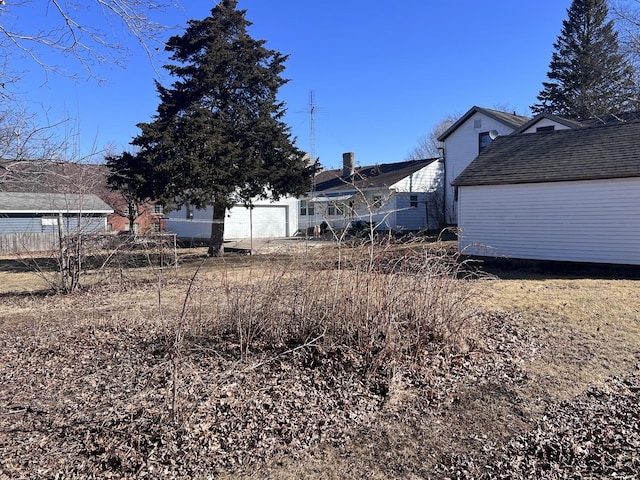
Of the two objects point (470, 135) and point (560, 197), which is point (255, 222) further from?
point (560, 197)

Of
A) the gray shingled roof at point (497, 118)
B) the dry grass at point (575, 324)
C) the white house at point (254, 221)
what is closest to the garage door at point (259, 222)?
the white house at point (254, 221)

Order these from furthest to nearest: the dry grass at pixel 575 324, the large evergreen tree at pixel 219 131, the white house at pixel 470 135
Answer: the white house at pixel 470 135 → the large evergreen tree at pixel 219 131 → the dry grass at pixel 575 324

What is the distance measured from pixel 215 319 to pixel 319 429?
106 inches

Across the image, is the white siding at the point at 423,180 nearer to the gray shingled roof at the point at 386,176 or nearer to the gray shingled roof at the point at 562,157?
the gray shingled roof at the point at 386,176

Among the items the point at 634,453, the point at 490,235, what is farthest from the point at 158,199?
the point at 634,453

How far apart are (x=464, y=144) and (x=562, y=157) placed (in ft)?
42.9

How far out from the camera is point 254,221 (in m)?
31.2


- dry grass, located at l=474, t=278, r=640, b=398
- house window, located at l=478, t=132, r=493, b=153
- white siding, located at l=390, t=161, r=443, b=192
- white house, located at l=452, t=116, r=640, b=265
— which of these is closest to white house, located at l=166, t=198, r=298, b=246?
white siding, located at l=390, t=161, r=443, b=192

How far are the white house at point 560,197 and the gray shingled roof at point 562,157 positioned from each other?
0.02m

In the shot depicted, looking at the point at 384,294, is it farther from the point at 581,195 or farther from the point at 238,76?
the point at 238,76

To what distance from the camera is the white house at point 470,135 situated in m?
26.1

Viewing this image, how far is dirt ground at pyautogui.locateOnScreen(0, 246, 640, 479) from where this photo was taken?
132 inches

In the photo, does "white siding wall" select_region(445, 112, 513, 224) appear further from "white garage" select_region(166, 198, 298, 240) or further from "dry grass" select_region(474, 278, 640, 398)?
"dry grass" select_region(474, 278, 640, 398)

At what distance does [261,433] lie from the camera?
12.4 ft
